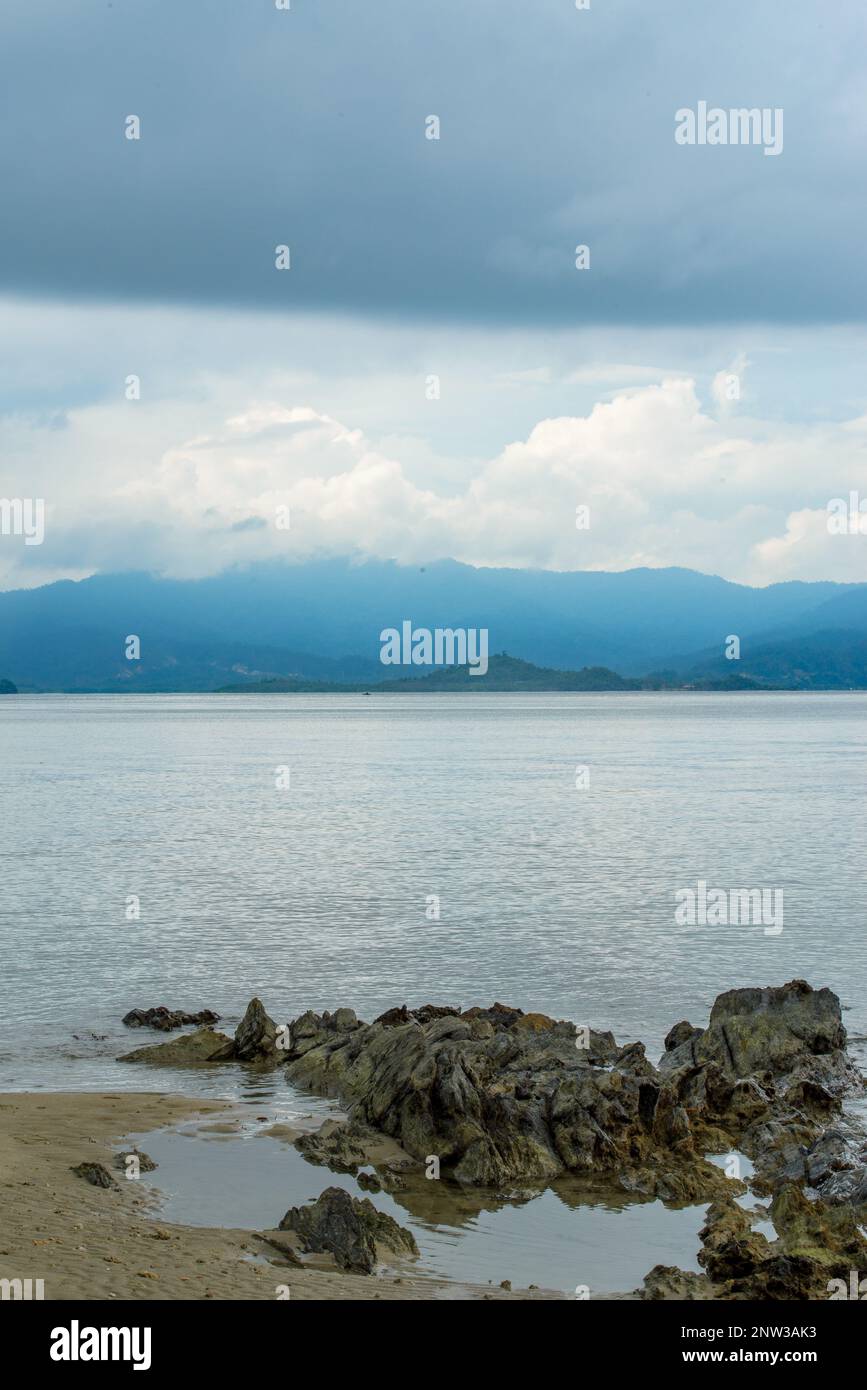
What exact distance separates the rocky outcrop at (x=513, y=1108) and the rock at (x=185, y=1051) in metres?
2.81

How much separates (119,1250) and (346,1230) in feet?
8.39

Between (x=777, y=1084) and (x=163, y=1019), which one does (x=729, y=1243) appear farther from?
(x=163, y=1019)

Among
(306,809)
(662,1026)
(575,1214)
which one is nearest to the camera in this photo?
(575,1214)

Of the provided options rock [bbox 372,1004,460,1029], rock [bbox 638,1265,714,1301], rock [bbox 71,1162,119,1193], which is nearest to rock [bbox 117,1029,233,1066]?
rock [bbox 372,1004,460,1029]

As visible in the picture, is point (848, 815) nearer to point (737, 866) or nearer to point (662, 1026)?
point (737, 866)

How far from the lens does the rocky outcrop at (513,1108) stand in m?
18.8

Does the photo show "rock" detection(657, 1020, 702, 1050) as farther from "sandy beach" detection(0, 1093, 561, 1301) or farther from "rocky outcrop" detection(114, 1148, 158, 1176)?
"sandy beach" detection(0, 1093, 561, 1301)

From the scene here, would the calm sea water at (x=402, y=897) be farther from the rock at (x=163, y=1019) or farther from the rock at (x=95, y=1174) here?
the rock at (x=95, y=1174)

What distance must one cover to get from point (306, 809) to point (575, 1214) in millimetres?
65415

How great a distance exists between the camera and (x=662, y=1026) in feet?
92.6

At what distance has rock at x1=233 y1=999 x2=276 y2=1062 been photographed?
83.0 ft

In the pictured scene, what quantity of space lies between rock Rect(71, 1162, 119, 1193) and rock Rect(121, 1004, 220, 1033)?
10.4 meters
